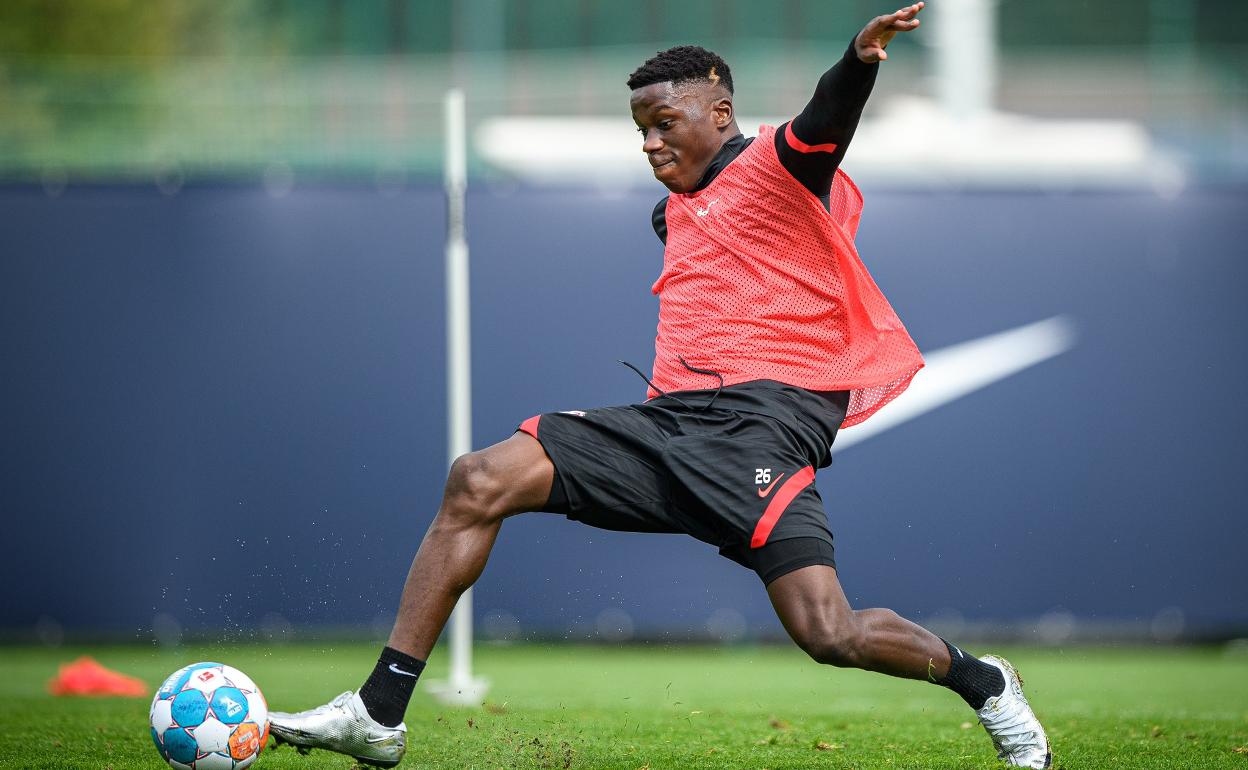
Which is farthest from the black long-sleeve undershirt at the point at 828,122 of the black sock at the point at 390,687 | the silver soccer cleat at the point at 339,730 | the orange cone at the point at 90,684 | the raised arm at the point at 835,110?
the orange cone at the point at 90,684

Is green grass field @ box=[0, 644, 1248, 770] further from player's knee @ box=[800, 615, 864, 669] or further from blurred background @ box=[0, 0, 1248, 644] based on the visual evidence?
player's knee @ box=[800, 615, 864, 669]

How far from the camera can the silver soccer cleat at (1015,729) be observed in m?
4.59

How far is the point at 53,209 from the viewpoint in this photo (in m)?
9.73

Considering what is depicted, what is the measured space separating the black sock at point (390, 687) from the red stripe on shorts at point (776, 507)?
1.13 meters

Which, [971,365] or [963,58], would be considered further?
[963,58]

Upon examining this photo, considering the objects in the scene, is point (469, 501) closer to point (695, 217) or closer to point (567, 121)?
point (695, 217)

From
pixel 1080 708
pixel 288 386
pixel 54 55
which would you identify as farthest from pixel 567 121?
pixel 54 55

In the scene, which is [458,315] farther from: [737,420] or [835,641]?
[835,641]

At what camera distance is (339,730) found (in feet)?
13.8

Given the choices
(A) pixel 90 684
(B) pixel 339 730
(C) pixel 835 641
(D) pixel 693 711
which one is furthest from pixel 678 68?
(A) pixel 90 684

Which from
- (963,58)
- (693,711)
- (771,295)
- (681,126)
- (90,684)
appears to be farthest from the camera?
(963,58)

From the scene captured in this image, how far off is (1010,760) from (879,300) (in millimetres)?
1620

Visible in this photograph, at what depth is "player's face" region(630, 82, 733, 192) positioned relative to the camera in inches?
192

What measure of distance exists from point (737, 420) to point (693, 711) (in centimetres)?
252
